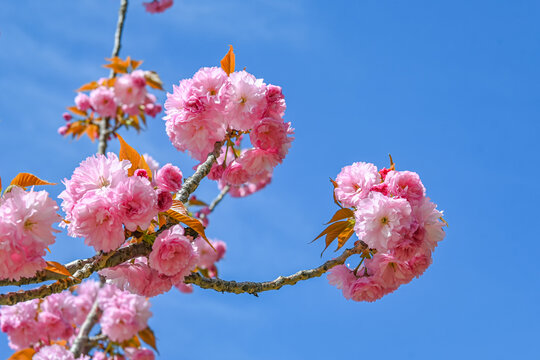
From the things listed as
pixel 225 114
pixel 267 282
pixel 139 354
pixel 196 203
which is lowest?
pixel 267 282

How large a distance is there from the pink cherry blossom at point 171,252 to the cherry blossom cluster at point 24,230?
14.7 inches

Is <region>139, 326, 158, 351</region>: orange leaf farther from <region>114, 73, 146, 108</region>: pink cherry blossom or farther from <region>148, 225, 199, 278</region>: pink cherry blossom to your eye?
<region>114, 73, 146, 108</region>: pink cherry blossom

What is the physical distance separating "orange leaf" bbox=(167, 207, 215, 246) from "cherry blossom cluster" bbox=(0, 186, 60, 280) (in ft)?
1.42

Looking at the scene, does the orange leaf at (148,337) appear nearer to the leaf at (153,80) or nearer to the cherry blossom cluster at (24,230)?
the cherry blossom cluster at (24,230)

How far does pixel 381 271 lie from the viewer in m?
2.25

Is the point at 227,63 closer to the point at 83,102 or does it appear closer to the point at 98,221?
the point at 98,221

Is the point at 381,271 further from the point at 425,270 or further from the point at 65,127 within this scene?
the point at 65,127

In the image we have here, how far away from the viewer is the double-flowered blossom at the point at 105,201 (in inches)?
69.5

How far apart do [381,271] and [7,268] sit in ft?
4.74

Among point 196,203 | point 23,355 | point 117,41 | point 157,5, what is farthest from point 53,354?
point 157,5

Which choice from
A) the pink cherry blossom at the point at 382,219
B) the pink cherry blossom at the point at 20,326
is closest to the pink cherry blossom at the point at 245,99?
the pink cherry blossom at the point at 382,219

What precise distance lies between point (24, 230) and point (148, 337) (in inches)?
105

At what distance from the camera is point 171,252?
193 centimetres

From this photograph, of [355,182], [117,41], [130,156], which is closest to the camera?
[130,156]
